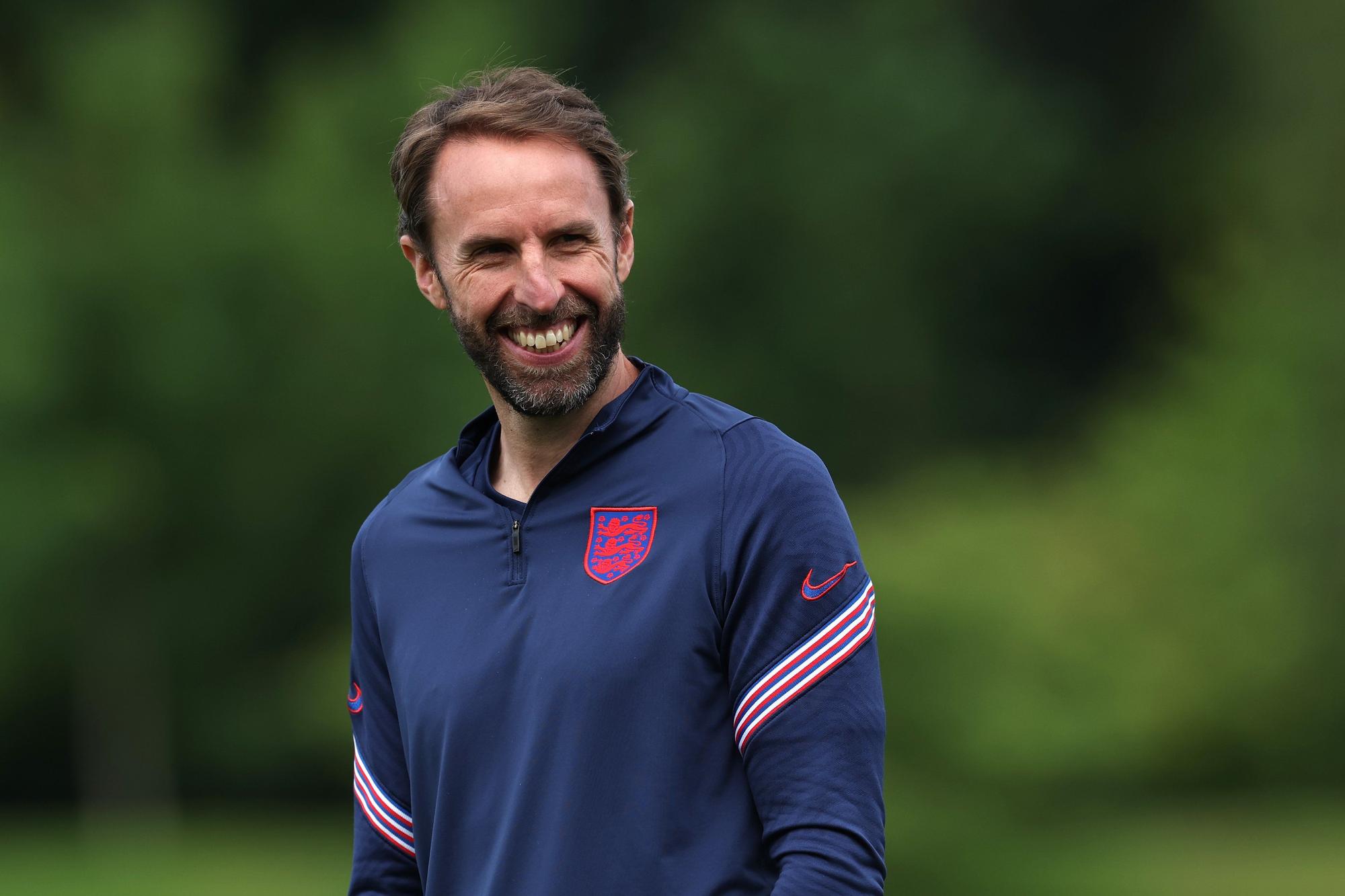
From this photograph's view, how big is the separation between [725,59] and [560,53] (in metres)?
1.86

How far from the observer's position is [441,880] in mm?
2225

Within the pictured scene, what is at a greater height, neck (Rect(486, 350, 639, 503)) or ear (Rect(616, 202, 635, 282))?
ear (Rect(616, 202, 635, 282))

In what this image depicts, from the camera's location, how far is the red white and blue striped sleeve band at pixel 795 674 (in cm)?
203

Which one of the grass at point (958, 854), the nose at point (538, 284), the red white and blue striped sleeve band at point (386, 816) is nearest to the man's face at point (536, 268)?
the nose at point (538, 284)

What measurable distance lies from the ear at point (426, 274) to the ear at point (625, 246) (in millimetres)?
260

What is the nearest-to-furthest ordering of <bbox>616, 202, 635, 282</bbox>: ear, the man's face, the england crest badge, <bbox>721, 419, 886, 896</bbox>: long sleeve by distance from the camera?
<bbox>721, 419, 886, 896</bbox>: long sleeve
the england crest badge
the man's face
<bbox>616, 202, 635, 282</bbox>: ear

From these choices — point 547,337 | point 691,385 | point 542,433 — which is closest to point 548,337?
point 547,337

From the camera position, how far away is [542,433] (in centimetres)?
233

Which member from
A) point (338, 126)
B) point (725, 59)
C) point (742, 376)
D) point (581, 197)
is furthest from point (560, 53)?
point (581, 197)

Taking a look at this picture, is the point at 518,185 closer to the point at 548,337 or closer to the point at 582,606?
the point at 548,337

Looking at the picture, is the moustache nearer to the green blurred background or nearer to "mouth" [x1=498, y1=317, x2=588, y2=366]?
"mouth" [x1=498, y1=317, x2=588, y2=366]

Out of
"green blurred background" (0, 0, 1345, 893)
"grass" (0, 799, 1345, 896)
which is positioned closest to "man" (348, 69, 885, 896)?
"grass" (0, 799, 1345, 896)

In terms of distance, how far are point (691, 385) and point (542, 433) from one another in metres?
11.6

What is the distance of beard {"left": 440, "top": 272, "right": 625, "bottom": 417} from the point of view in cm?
225
